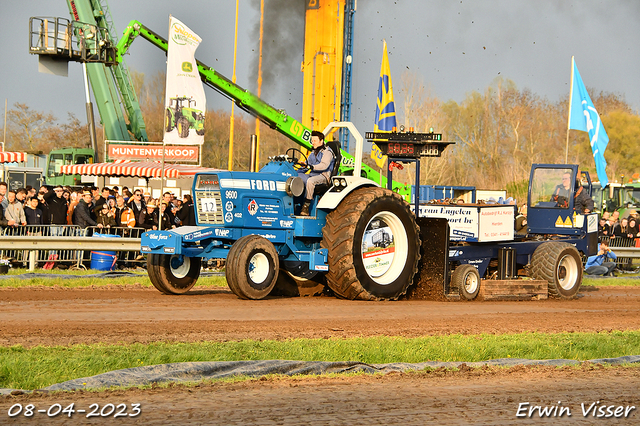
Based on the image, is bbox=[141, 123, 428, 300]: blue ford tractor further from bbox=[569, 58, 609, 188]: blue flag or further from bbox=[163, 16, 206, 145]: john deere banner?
bbox=[569, 58, 609, 188]: blue flag

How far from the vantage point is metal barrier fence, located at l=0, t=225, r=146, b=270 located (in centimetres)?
1502

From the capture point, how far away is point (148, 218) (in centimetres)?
1773

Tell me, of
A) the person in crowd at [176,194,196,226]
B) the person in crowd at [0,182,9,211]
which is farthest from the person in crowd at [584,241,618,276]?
the person in crowd at [0,182,9,211]

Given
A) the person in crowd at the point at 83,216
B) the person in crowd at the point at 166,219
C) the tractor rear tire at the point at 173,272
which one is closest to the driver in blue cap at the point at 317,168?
the tractor rear tire at the point at 173,272

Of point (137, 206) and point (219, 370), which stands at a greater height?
point (137, 206)

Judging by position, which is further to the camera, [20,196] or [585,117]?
[585,117]

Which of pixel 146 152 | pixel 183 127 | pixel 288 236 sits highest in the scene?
pixel 146 152

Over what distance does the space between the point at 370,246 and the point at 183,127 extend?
6.23 m

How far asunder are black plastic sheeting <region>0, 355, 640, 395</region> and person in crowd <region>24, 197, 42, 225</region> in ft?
37.8

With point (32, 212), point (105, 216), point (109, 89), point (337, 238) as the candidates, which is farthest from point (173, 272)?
point (109, 89)

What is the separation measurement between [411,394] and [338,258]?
564cm

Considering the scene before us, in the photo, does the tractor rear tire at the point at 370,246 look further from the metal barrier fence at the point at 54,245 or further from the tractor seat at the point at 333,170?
the metal barrier fence at the point at 54,245

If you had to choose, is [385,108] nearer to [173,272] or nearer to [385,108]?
[385,108]

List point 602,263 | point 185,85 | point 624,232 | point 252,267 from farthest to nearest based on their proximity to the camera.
A: point 624,232, point 602,263, point 185,85, point 252,267
